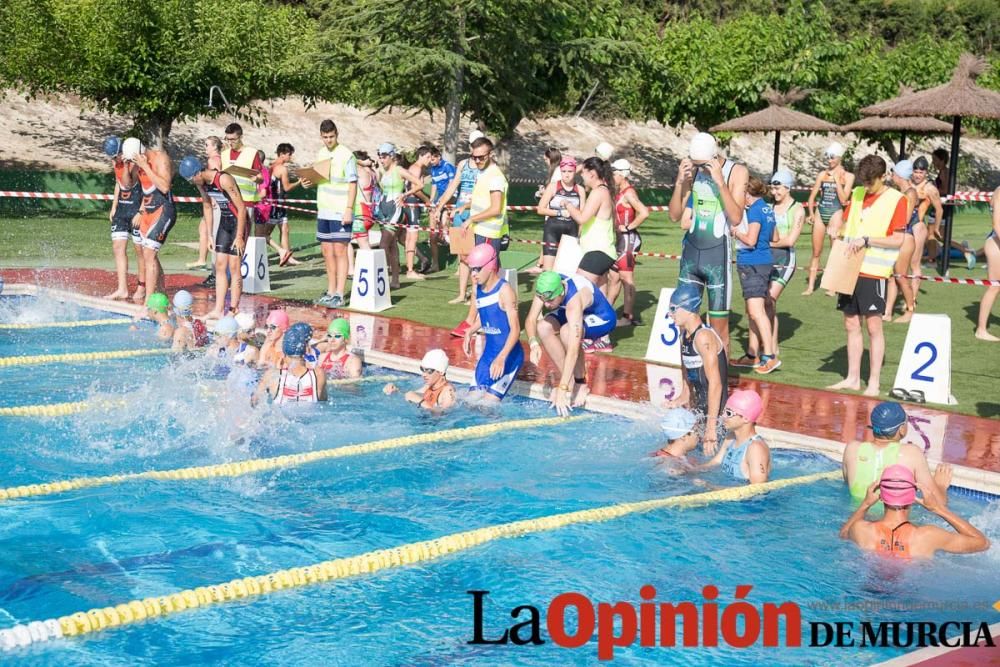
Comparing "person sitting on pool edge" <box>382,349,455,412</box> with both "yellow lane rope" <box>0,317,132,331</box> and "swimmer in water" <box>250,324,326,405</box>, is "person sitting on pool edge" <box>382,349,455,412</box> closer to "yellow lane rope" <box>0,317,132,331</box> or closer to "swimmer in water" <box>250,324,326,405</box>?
"swimmer in water" <box>250,324,326,405</box>

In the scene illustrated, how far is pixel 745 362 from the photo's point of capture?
11.5m

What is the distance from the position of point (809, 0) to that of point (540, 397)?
6478cm

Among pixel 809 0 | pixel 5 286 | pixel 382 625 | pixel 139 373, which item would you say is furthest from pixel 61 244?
pixel 809 0

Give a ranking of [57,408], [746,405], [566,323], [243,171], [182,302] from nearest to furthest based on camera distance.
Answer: [746,405], [57,408], [566,323], [182,302], [243,171]

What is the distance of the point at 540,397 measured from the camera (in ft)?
33.6

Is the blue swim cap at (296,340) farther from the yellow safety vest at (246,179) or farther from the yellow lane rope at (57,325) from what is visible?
the yellow safety vest at (246,179)

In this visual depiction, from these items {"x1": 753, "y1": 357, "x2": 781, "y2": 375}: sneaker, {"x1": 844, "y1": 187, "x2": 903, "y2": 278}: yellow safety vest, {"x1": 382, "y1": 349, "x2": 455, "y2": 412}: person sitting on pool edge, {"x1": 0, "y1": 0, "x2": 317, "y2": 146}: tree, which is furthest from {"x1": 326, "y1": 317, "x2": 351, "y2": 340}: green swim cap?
{"x1": 0, "y1": 0, "x2": 317, "y2": 146}: tree

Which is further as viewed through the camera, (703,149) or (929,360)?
(929,360)

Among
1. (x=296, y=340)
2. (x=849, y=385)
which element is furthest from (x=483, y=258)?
(x=849, y=385)

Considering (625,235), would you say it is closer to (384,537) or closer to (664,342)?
(664,342)

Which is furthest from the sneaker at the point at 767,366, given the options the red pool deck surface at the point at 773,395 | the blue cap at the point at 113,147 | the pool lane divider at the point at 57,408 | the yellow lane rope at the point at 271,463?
the blue cap at the point at 113,147

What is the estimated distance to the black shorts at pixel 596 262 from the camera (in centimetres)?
1103

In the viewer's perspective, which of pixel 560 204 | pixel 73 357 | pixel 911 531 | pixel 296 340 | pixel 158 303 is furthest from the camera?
pixel 560 204

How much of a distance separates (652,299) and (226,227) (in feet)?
18.5
